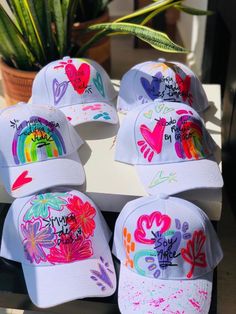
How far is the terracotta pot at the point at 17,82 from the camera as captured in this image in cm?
112

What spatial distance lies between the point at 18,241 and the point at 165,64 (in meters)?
0.52

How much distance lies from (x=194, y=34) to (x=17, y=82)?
97cm

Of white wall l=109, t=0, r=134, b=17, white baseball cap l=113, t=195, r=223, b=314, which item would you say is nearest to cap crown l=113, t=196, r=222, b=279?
white baseball cap l=113, t=195, r=223, b=314

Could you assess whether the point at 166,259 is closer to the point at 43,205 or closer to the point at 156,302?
the point at 156,302

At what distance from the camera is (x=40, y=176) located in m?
0.79

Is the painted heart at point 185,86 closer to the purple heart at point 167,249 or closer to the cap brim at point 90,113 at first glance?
the cap brim at point 90,113

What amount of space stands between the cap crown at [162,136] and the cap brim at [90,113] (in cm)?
8

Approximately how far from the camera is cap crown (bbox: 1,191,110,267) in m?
0.74

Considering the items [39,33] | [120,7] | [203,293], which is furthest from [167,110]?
[120,7]

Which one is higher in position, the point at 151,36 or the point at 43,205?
the point at 151,36

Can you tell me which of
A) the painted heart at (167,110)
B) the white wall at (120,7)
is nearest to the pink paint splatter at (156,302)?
the painted heart at (167,110)

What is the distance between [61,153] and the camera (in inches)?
33.3

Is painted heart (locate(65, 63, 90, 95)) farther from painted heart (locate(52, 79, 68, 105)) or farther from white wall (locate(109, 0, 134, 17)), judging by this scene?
white wall (locate(109, 0, 134, 17))

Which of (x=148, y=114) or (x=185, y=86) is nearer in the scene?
(x=148, y=114)
